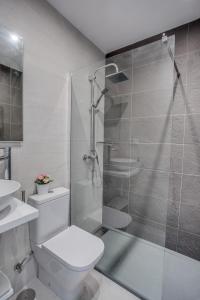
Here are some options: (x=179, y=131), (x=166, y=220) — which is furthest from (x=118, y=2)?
(x=166, y=220)

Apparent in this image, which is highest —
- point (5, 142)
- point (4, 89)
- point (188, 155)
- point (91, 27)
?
point (91, 27)

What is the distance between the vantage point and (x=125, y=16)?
1534 millimetres

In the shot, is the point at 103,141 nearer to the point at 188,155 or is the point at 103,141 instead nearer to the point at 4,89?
the point at 188,155

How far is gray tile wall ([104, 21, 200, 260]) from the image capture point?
1.63m

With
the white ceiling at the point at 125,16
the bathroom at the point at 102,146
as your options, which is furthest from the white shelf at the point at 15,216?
the white ceiling at the point at 125,16

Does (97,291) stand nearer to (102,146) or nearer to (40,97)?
(102,146)

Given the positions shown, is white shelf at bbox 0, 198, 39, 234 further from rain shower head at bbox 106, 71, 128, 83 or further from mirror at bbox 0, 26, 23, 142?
rain shower head at bbox 106, 71, 128, 83

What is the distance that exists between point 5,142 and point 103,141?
3.28 feet

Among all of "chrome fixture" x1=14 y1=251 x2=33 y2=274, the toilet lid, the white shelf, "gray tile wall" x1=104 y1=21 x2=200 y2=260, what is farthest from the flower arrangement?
"gray tile wall" x1=104 y1=21 x2=200 y2=260

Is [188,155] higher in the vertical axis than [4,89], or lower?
lower

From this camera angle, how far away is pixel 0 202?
2.60 feet

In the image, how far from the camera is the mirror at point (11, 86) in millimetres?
1146

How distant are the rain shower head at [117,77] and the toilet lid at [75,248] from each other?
159cm

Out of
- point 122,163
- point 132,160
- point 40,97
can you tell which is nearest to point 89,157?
point 122,163
